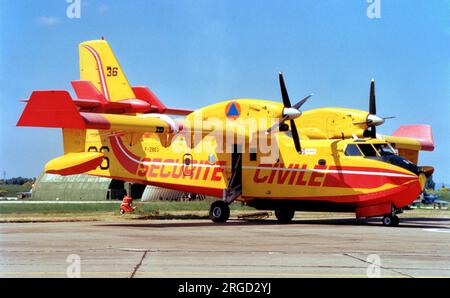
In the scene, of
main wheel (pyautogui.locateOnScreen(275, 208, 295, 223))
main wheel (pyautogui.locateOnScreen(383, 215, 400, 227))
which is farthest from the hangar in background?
main wheel (pyautogui.locateOnScreen(383, 215, 400, 227))

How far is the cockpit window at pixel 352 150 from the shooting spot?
2675cm

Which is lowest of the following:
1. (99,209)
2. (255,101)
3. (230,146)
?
(99,209)

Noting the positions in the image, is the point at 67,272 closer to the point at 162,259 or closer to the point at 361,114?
the point at 162,259

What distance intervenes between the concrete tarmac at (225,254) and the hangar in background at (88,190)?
41312mm

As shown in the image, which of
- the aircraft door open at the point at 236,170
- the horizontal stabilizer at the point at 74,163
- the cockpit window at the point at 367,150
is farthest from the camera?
the aircraft door open at the point at 236,170

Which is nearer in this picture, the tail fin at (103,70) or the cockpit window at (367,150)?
the cockpit window at (367,150)

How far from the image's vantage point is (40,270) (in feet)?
37.5

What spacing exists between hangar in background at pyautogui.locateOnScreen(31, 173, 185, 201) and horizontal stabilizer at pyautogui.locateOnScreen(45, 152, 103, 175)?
34131mm

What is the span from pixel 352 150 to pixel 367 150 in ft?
1.95

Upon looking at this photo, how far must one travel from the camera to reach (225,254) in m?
14.5

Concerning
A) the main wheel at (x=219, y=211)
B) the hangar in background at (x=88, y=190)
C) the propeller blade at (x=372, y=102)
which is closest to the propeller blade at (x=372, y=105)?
the propeller blade at (x=372, y=102)

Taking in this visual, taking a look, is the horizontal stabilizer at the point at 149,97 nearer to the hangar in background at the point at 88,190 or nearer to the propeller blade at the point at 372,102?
the propeller blade at the point at 372,102

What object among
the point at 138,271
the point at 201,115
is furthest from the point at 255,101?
the point at 138,271
